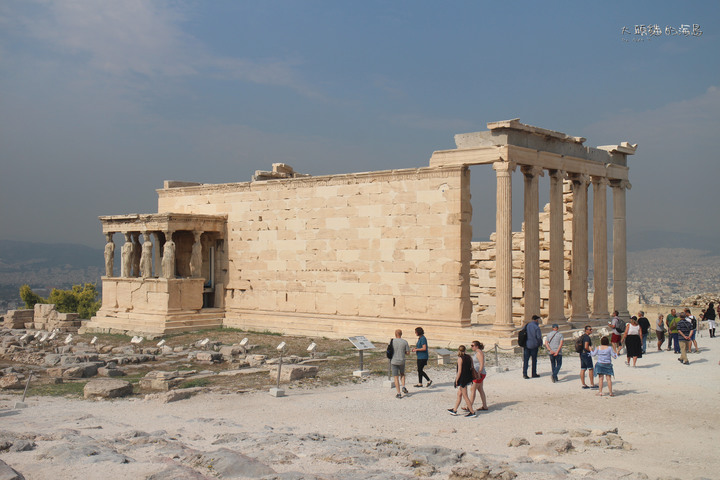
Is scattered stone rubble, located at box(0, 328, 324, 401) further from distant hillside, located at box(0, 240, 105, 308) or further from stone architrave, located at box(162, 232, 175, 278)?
distant hillside, located at box(0, 240, 105, 308)

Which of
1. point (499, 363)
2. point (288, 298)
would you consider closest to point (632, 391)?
point (499, 363)

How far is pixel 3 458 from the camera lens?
32.8 feet

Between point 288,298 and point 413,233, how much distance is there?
525 centimetres

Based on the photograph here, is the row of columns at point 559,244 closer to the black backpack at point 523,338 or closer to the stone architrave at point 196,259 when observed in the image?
the black backpack at point 523,338

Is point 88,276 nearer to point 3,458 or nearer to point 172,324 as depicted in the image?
point 172,324

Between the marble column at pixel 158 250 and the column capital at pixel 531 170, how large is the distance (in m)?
12.9

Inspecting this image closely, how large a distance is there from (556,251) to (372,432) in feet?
41.5

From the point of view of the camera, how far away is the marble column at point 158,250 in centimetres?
2747

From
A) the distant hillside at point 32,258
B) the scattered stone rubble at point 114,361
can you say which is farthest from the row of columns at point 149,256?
the distant hillside at point 32,258

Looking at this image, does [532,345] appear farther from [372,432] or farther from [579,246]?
[579,246]

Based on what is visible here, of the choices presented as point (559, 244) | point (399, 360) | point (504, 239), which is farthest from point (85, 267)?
point (399, 360)

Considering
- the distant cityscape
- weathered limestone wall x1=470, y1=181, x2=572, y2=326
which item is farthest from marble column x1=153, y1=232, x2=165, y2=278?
the distant cityscape

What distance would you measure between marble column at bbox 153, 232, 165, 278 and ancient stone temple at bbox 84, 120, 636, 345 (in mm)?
63

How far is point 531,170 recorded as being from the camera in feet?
69.4
